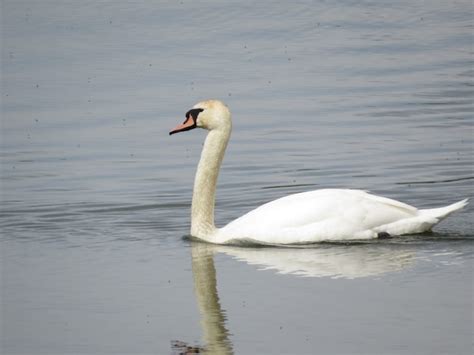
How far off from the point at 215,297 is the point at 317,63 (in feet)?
37.2

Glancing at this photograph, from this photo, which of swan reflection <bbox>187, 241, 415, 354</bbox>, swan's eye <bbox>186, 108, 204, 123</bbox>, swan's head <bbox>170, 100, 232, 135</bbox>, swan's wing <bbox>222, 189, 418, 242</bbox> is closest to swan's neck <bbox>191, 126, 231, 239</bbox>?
swan's head <bbox>170, 100, 232, 135</bbox>

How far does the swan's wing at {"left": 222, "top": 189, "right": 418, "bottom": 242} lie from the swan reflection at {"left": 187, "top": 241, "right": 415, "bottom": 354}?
168 mm

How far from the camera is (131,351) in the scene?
8102 mm

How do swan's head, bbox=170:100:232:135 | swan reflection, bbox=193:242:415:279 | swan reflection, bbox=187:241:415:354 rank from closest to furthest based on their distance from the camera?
swan reflection, bbox=187:241:415:354, swan reflection, bbox=193:242:415:279, swan's head, bbox=170:100:232:135

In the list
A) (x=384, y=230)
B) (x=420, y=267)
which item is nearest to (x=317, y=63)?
(x=384, y=230)

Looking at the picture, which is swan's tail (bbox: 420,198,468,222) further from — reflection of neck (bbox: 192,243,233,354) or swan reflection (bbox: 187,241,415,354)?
reflection of neck (bbox: 192,243,233,354)

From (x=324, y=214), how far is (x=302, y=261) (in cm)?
79

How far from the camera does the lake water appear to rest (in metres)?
8.63

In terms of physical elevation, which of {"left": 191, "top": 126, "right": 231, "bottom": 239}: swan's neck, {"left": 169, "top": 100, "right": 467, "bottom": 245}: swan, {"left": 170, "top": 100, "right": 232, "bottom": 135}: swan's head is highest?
{"left": 170, "top": 100, "right": 232, "bottom": 135}: swan's head

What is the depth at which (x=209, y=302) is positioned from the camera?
9227mm

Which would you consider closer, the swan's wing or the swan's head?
the swan's wing

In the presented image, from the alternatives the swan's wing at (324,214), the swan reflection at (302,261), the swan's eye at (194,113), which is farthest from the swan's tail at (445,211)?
the swan's eye at (194,113)

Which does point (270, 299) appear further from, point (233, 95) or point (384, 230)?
point (233, 95)

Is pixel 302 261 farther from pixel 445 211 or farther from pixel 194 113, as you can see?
pixel 194 113
